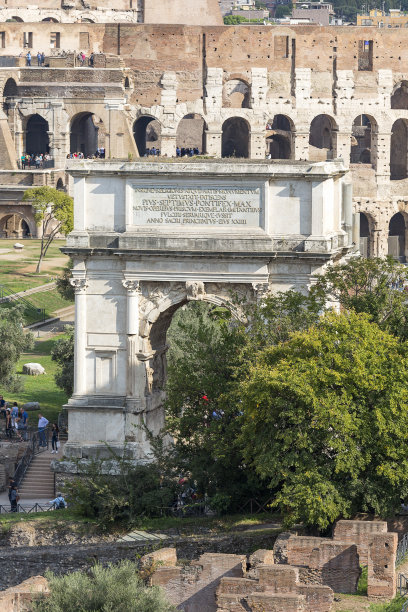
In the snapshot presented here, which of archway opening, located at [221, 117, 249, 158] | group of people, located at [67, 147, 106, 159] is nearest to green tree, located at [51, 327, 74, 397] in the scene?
group of people, located at [67, 147, 106, 159]

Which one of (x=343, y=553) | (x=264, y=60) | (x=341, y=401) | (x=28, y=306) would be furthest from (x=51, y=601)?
(x=264, y=60)

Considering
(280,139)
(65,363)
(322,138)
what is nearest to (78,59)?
(280,139)

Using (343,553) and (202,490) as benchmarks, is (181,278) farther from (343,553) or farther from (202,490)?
(343,553)

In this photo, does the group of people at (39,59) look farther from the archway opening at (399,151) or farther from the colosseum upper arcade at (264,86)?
the archway opening at (399,151)

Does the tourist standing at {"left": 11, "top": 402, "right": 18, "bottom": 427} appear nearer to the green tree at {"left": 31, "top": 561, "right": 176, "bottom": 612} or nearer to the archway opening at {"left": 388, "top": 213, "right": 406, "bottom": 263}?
the green tree at {"left": 31, "top": 561, "right": 176, "bottom": 612}

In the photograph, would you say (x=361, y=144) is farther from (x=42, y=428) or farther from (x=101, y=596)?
(x=101, y=596)

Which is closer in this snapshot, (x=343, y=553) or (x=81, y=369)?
(x=343, y=553)

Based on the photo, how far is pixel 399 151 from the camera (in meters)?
102

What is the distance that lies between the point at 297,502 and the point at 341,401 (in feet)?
7.17

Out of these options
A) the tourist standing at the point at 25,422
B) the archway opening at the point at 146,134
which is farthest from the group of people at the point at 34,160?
the tourist standing at the point at 25,422

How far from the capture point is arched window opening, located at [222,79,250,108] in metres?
99.2

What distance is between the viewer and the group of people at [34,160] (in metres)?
91.4

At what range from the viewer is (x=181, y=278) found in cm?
3922

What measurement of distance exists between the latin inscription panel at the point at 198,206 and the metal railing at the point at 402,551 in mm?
9291
